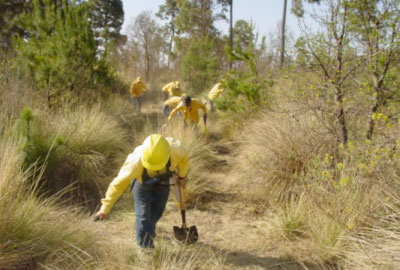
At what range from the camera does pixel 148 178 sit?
2766mm

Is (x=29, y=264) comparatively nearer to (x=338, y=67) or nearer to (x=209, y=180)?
(x=209, y=180)

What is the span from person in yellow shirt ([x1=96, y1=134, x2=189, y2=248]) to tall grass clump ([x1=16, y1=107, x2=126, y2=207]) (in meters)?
1.28

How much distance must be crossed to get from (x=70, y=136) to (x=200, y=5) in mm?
16957


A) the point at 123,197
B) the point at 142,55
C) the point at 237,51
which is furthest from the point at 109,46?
the point at 142,55

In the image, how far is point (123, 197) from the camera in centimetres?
462

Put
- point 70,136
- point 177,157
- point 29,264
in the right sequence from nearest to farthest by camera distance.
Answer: point 29,264 → point 177,157 → point 70,136

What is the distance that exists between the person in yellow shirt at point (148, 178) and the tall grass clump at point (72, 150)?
4.19 feet

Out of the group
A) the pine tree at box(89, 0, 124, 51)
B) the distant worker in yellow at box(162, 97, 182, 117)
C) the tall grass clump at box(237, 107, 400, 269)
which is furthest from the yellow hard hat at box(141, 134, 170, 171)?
the pine tree at box(89, 0, 124, 51)

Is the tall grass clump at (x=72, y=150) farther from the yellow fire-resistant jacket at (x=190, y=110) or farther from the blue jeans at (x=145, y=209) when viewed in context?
the yellow fire-resistant jacket at (x=190, y=110)

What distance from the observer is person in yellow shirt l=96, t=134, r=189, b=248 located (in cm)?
253

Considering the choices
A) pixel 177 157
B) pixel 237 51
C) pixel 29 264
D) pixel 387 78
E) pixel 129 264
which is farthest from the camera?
pixel 237 51

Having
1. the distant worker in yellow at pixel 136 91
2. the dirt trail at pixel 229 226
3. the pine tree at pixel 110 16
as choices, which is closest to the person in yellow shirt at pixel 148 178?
the dirt trail at pixel 229 226

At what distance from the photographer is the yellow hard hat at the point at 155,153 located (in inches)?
→ 98.0

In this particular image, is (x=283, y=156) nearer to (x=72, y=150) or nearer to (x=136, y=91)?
(x=72, y=150)
